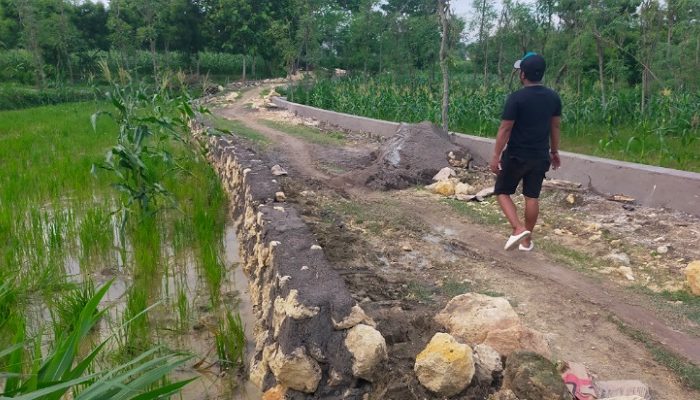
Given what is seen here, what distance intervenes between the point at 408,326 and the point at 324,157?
19.7ft

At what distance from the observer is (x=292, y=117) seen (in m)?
15.1

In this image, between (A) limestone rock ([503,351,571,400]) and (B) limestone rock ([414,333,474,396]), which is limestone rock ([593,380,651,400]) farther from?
(B) limestone rock ([414,333,474,396])

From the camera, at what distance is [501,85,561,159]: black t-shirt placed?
4117 mm

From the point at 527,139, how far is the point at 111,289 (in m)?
3.41

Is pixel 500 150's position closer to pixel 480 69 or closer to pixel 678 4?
pixel 678 4

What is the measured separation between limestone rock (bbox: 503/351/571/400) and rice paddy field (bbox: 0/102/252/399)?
1.24 meters

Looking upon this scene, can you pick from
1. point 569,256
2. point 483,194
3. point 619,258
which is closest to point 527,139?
point 569,256

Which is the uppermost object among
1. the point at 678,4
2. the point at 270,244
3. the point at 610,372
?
the point at 678,4

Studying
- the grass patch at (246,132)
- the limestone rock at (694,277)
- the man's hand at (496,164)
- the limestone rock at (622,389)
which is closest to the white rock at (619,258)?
the limestone rock at (694,277)

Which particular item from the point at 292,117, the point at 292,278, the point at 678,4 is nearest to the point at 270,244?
the point at 292,278

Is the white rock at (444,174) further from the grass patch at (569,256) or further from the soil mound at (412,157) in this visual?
the grass patch at (569,256)

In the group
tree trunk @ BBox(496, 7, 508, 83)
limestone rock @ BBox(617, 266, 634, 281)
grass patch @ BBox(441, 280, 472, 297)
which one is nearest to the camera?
grass patch @ BBox(441, 280, 472, 297)

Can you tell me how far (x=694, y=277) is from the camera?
11.2 feet

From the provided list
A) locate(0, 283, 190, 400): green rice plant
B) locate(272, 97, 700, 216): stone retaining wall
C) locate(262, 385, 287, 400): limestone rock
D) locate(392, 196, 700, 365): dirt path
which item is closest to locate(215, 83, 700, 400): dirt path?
locate(392, 196, 700, 365): dirt path
